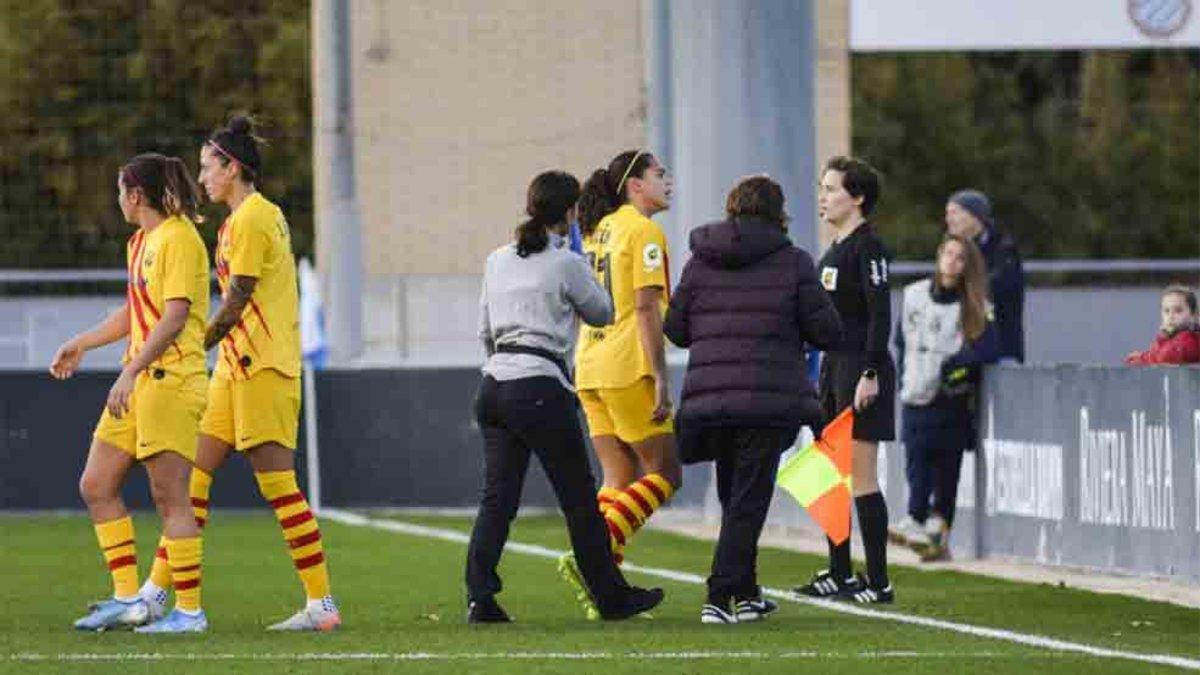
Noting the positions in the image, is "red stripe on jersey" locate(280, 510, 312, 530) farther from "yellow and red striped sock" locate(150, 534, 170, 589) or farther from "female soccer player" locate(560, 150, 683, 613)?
"female soccer player" locate(560, 150, 683, 613)

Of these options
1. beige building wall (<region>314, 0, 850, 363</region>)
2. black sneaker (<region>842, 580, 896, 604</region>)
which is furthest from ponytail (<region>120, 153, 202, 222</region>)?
beige building wall (<region>314, 0, 850, 363</region>)

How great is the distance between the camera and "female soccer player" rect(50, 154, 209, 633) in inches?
501

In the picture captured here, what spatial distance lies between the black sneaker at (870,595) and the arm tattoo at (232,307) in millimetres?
3033

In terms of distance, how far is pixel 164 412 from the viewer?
501 inches

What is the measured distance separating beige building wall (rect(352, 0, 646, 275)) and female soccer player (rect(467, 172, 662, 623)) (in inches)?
971

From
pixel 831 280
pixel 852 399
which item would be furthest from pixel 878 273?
pixel 852 399

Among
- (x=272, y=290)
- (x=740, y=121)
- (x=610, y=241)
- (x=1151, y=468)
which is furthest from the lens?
(x=740, y=121)

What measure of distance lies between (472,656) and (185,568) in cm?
148

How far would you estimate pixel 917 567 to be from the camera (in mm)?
17062

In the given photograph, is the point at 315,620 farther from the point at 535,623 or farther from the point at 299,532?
the point at 535,623

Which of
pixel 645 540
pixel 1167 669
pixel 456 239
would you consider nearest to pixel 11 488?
pixel 645 540

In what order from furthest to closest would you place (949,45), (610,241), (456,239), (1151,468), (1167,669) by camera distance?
(456,239) < (949,45) < (1151,468) < (610,241) < (1167,669)

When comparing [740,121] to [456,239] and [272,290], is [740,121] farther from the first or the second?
[456,239]

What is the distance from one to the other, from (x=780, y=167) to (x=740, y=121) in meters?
0.36
